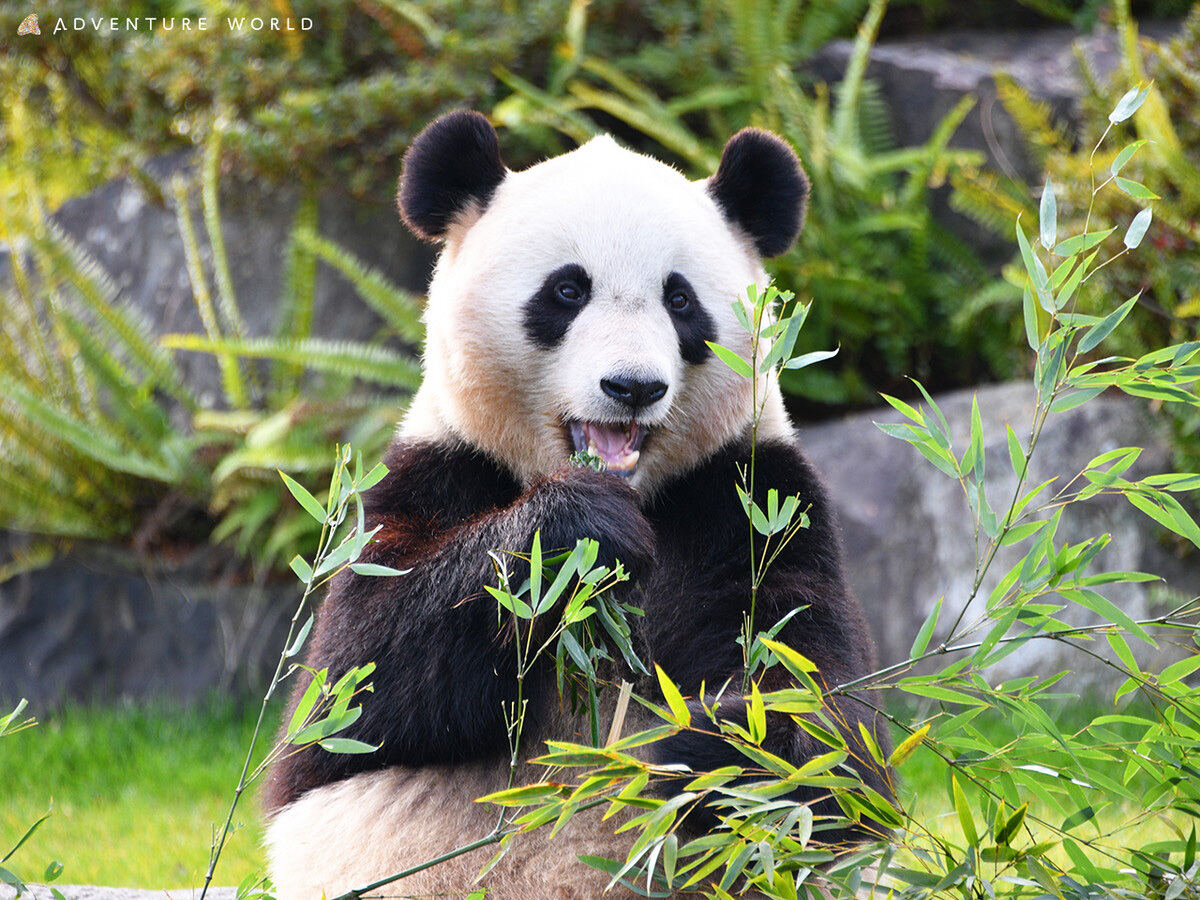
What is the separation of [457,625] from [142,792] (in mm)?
3868

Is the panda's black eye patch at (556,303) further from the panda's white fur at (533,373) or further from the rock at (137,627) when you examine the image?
the rock at (137,627)

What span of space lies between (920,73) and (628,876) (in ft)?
23.6

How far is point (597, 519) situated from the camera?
281cm

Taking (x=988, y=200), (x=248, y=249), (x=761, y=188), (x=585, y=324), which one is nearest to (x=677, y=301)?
(x=585, y=324)

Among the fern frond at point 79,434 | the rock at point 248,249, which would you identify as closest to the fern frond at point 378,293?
the rock at point 248,249

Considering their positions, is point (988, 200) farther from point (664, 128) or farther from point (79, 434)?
point (79, 434)

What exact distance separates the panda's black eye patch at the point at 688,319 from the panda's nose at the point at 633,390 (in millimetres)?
312

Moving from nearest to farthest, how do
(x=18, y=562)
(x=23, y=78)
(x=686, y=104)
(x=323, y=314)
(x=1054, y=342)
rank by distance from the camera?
(x=1054, y=342) < (x=18, y=562) < (x=686, y=104) < (x=323, y=314) < (x=23, y=78)

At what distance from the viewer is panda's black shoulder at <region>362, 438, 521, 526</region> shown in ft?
10.6

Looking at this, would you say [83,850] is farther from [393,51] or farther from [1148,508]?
[393,51]

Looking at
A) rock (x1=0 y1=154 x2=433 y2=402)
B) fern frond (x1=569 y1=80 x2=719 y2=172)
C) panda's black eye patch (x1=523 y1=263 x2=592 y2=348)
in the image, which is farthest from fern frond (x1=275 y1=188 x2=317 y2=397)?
panda's black eye patch (x1=523 y1=263 x2=592 y2=348)

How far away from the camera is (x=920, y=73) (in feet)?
27.8

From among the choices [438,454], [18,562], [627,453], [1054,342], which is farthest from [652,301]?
[18,562]

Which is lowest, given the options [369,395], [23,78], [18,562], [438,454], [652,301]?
[18,562]
